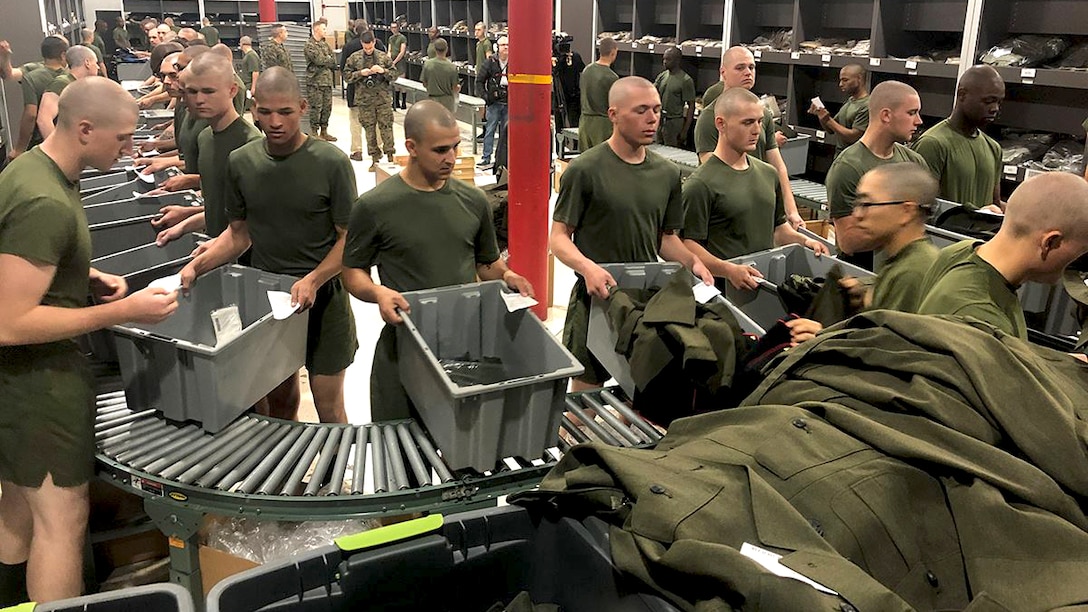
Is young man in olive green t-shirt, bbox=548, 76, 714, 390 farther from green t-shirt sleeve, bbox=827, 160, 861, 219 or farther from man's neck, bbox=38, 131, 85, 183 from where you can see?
man's neck, bbox=38, 131, 85, 183

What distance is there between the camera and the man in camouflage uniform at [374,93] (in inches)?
405

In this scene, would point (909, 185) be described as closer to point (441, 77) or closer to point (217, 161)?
point (217, 161)

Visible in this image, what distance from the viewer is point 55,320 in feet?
6.86

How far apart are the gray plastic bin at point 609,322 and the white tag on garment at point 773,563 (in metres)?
1.22

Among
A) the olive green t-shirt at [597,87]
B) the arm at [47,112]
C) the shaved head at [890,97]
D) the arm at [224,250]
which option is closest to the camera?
the arm at [224,250]

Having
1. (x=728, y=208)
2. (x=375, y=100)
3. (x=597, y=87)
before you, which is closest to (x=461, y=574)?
(x=728, y=208)

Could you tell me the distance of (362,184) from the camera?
9.60m

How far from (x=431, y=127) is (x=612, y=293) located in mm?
823

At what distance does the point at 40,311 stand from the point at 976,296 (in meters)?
2.39

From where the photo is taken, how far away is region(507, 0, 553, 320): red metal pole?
15.8 feet

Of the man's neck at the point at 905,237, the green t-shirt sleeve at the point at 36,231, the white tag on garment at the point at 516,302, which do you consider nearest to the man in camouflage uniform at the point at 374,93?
the white tag on garment at the point at 516,302

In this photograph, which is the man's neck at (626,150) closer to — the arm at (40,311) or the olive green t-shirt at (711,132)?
the olive green t-shirt at (711,132)

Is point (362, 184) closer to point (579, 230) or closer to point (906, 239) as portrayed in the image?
point (579, 230)

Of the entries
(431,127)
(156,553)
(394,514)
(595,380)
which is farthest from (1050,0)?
(156,553)
